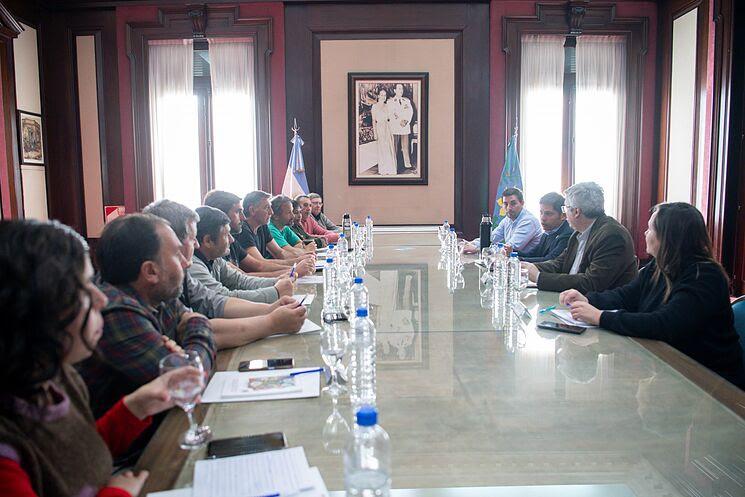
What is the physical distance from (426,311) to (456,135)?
507 cm

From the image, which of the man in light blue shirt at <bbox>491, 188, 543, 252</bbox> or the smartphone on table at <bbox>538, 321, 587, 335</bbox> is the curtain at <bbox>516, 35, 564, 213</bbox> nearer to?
the man in light blue shirt at <bbox>491, 188, 543, 252</bbox>

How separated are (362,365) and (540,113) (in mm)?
6172

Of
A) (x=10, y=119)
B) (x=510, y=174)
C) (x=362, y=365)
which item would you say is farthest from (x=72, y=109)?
(x=362, y=365)

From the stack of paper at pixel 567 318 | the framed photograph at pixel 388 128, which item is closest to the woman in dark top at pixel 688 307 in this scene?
the stack of paper at pixel 567 318

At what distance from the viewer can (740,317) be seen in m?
2.28

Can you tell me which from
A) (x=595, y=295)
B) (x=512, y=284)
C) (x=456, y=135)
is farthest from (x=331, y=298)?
(x=456, y=135)

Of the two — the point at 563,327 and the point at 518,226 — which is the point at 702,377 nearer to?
the point at 563,327

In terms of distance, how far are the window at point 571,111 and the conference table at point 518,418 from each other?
5.38 meters

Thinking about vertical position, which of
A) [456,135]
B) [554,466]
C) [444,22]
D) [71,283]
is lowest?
[554,466]

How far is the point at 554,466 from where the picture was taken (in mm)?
1229

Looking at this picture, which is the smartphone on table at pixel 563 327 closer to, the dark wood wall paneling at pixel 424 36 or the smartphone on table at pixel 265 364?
the smartphone on table at pixel 265 364

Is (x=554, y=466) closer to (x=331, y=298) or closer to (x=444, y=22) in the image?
(x=331, y=298)

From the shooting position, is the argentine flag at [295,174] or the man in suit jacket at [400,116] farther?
the man in suit jacket at [400,116]

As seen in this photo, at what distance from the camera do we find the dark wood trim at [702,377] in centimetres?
157
